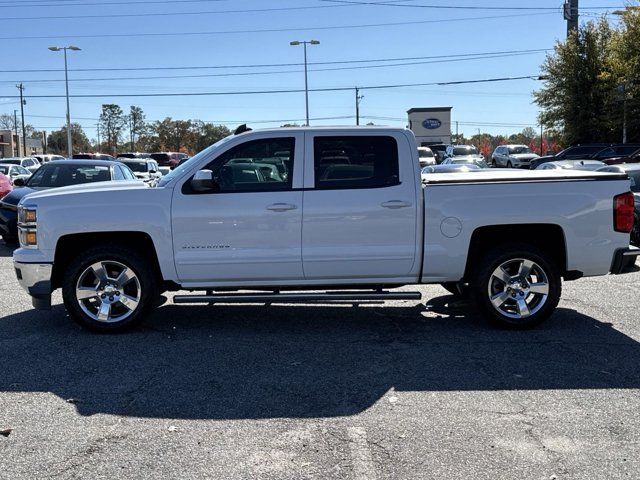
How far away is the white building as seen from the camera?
210 feet

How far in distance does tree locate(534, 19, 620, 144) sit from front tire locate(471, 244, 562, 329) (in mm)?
32359

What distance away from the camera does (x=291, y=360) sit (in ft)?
18.8

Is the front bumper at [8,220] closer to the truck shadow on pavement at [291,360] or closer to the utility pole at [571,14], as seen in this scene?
the truck shadow on pavement at [291,360]

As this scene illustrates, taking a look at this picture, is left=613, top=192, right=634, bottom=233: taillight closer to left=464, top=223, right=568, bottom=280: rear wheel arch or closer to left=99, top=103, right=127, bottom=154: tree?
left=464, top=223, right=568, bottom=280: rear wheel arch

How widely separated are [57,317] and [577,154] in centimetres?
2832

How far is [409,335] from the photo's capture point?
257 inches

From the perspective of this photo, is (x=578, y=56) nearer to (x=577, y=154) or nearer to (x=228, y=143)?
(x=577, y=154)

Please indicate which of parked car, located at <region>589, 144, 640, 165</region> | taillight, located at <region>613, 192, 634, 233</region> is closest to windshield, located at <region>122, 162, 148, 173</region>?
parked car, located at <region>589, 144, 640, 165</region>

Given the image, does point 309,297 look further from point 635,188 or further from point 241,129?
point 635,188

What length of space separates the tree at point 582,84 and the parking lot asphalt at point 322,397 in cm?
3265

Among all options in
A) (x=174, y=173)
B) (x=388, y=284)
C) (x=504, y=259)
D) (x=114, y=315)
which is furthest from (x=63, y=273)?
(x=504, y=259)

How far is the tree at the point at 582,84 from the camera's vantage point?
36656 mm

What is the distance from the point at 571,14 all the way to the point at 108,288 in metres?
38.8

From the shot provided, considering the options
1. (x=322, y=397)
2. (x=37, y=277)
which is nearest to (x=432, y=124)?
(x=37, y=277)
